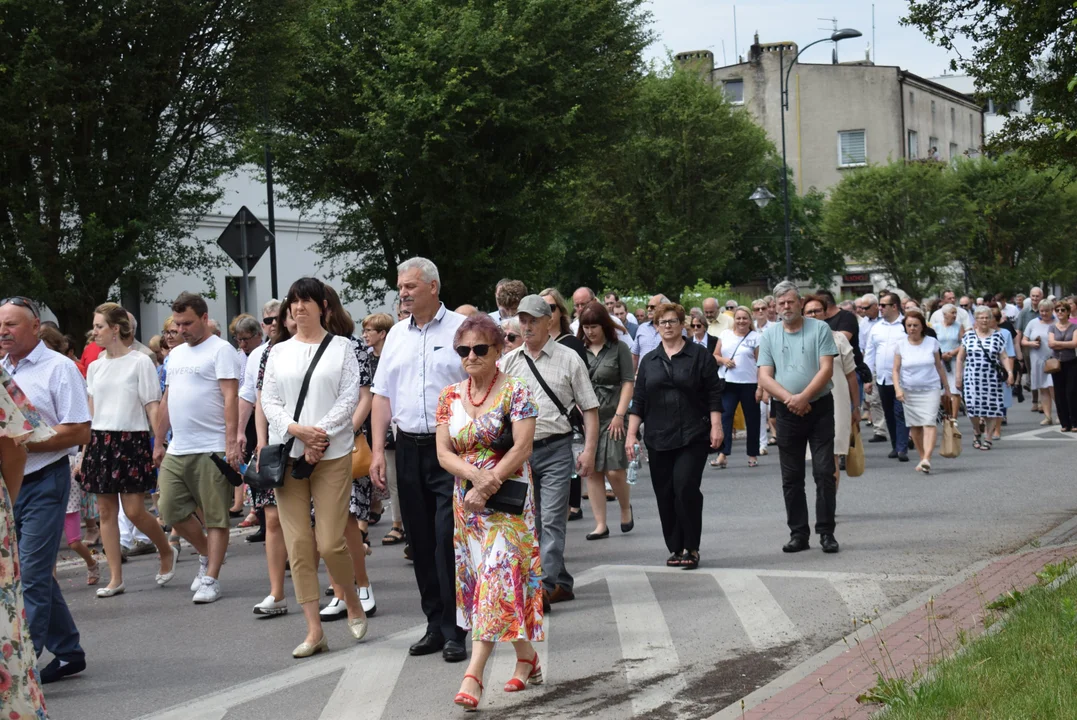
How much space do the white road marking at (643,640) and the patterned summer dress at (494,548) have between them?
609mm

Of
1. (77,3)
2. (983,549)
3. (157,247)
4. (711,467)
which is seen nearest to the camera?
(983,549)

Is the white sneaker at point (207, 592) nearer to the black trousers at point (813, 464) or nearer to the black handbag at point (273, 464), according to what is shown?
the black handbag at point (273, 464)

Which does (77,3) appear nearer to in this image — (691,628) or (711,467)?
(711,467)

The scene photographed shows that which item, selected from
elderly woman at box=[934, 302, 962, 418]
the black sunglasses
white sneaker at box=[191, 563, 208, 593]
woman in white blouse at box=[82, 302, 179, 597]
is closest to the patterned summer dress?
the black sunglasses

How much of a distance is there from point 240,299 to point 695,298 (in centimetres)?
1155

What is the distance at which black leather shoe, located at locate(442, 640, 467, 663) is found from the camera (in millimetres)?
7168

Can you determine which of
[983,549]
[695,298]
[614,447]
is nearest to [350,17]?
[695,298]

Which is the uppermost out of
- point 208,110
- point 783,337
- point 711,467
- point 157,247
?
point 208,110

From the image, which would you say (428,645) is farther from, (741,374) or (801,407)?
(741,374)

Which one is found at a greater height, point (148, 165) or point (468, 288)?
point (148, 165)

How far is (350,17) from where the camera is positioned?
27266 mm

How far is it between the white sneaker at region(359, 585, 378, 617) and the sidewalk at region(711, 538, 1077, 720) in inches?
121

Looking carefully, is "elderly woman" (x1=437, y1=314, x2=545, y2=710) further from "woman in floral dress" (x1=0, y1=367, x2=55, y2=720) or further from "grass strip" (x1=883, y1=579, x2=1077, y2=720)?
"woman in floral dress" (x1=0, y1=367, x2=55, y2=720)

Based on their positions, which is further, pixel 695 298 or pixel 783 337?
pixel 695 298
